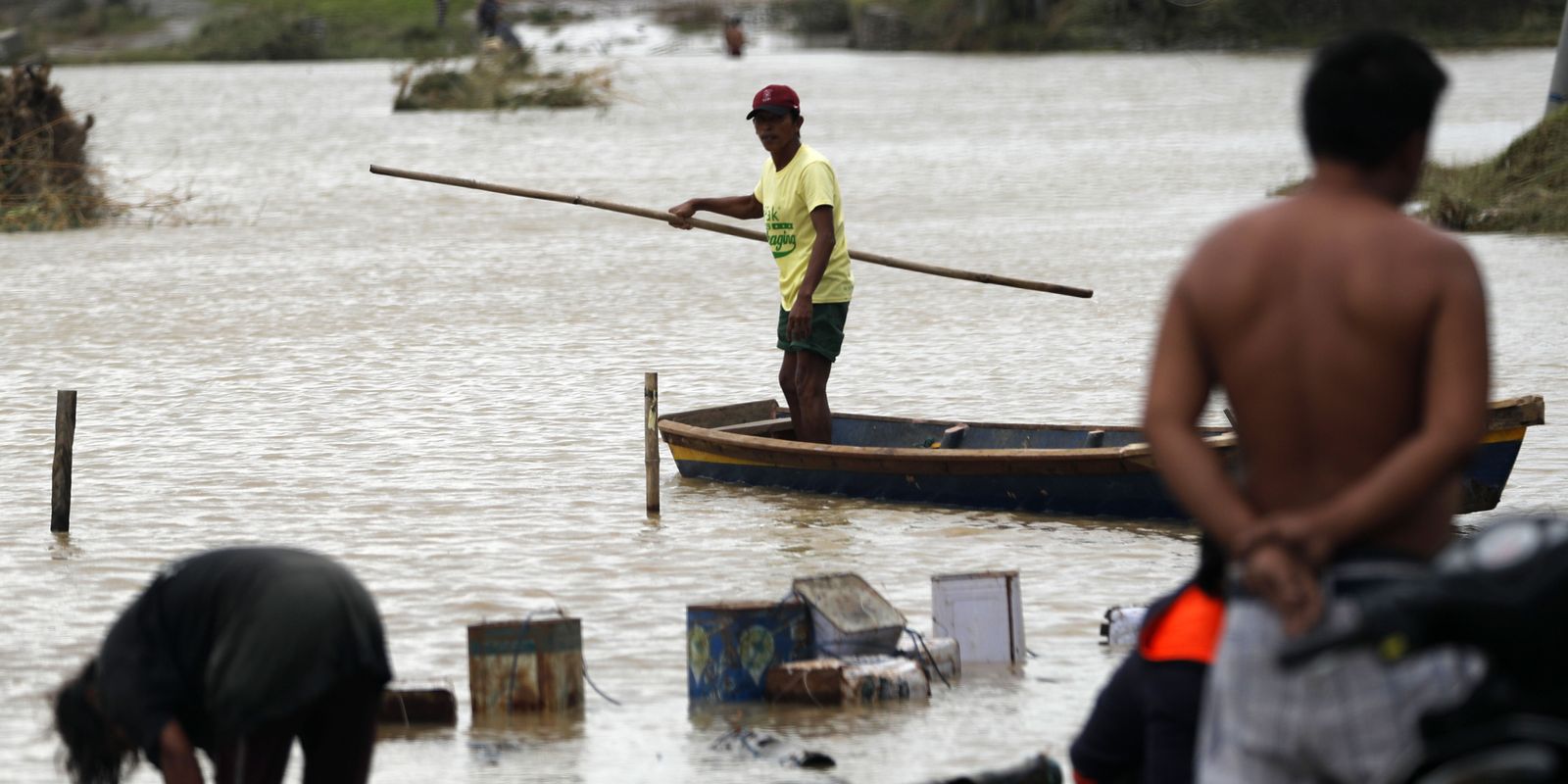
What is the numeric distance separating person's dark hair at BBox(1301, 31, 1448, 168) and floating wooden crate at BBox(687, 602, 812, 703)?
10.7 feet

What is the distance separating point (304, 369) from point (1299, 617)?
11574mm

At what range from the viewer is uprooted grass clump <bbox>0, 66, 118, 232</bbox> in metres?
23.5

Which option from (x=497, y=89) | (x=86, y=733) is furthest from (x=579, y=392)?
(x=497, y=89)

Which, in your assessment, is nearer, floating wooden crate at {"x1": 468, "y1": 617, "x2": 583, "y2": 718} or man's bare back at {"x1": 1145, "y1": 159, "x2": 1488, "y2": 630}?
man's bare back at {"x1": 1145, "y1": 159, "x2": 1488, "y2": 630}

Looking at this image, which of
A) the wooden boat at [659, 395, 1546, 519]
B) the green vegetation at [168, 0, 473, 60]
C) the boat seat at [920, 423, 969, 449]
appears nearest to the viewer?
the wooden boat at [659, 395, 1546, 519]

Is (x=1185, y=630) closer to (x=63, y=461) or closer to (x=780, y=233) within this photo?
(x=780, y=233)

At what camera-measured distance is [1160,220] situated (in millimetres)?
22375

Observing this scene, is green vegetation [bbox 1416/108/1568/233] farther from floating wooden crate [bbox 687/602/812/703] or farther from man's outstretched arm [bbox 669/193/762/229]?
floating wooden crate [bbox 687/602/812/703]

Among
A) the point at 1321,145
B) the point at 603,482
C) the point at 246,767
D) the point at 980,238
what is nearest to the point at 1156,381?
the point at 1321,145

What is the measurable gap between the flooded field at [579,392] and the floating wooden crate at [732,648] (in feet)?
0.38

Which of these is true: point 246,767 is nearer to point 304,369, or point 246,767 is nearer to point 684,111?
point 304,369

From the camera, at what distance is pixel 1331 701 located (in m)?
3.03

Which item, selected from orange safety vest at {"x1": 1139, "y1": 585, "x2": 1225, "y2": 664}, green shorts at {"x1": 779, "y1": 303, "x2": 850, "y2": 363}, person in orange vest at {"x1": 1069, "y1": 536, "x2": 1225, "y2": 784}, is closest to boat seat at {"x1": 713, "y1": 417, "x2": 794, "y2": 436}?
green shorts at {"x1": 779, "y1": 303, "x2": 850, "y2": 363}

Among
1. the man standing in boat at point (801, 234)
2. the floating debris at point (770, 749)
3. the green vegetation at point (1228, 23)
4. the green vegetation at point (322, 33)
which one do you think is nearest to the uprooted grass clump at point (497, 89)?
the green vegetation at point (322, 33)
